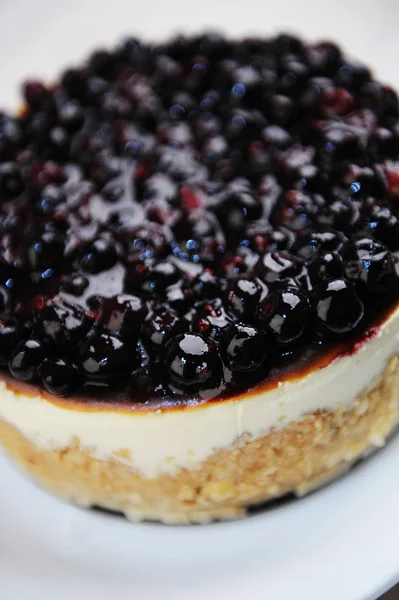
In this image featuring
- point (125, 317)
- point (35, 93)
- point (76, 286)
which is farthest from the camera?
point (35, 93)

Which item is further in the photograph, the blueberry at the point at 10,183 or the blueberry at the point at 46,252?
the blueberry at the point at 10,183

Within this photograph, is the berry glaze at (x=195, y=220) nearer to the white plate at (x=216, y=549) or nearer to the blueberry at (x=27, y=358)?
the blueberry at (x=27, y=358)

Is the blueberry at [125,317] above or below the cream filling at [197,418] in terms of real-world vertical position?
above

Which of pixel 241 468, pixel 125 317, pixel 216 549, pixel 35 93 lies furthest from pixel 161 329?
pixel 35 93

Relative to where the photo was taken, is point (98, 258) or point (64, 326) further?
point (98, 258)

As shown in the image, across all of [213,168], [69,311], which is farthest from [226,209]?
[69,311]

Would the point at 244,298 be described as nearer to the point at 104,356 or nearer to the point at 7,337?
the point at 104,356

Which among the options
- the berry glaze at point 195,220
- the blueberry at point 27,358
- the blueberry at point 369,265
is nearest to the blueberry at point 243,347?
the berry glaze at point 195,220
